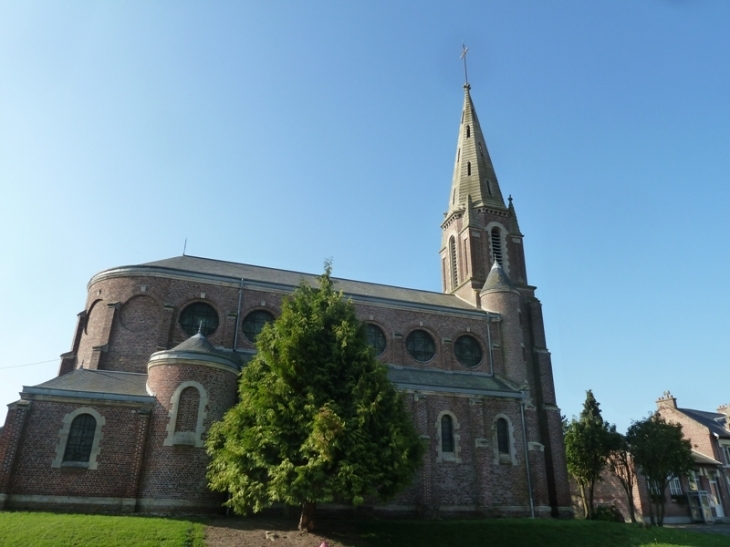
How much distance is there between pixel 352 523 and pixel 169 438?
24.9ft

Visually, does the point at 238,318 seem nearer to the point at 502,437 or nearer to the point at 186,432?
the point at 186,432

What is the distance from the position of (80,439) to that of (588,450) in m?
27.7

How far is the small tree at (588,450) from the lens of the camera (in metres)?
31.7

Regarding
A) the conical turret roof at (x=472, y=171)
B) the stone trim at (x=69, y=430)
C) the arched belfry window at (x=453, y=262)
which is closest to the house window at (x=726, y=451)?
the arched belfry window at (x=453, y=262)

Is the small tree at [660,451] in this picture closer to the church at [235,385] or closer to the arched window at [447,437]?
the church at [235,385]

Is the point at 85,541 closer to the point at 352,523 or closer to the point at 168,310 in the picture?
the point at 352,523

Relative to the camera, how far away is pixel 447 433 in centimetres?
2517

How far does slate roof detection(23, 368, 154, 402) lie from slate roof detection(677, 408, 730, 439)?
139 feet

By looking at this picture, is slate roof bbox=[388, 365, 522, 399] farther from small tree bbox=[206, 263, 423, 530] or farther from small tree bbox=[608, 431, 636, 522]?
small tree bbox=[608, 431, 636, 522]

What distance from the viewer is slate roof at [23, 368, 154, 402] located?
1959 centimetres

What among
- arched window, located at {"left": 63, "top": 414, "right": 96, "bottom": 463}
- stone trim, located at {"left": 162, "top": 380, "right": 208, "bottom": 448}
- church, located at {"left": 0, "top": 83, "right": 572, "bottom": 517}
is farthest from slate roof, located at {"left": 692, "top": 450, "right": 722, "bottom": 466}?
arched window, located at {"left": 63, "top": 414, "right": 96, "bottom": 463}

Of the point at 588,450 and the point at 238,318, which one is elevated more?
the point at 238,318

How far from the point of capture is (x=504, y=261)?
1479 inches

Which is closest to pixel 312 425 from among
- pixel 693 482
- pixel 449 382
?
pixel 449 382
